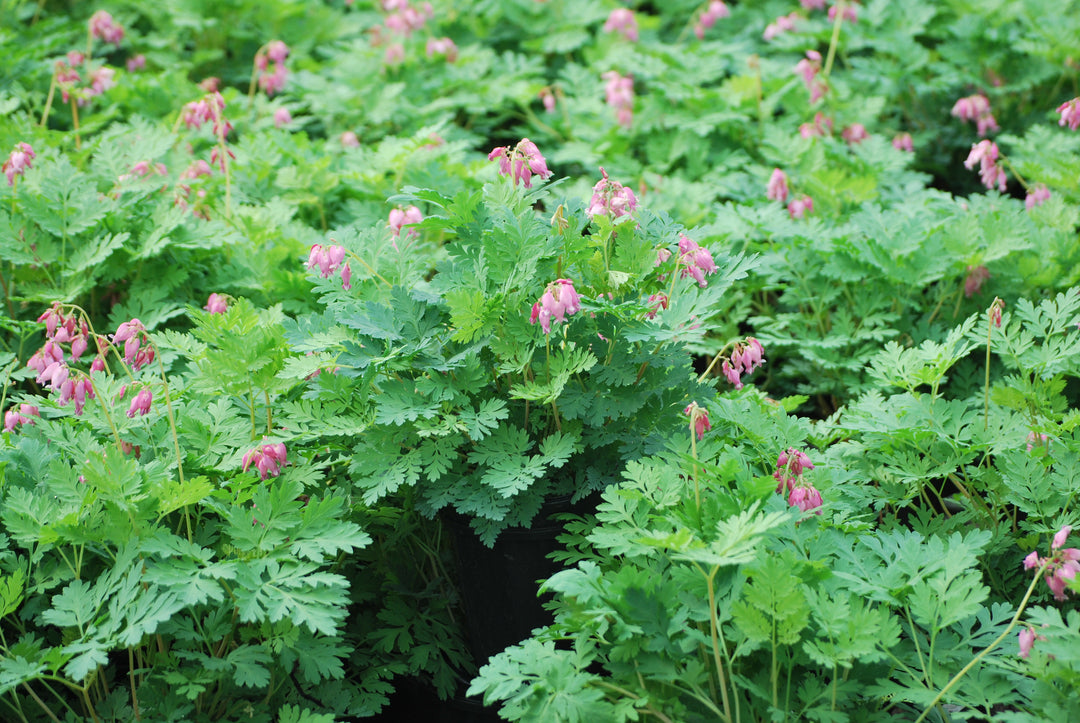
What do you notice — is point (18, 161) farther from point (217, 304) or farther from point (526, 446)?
point (526, 446)

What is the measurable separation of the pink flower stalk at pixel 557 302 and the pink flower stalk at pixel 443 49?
11.1 ft

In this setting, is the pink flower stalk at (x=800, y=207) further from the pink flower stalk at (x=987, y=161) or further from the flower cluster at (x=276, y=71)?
the flower cluster at (x=276, y=71)

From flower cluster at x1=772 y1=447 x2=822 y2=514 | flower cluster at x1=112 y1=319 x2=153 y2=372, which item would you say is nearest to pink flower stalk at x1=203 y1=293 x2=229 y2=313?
flower cluster at x1=112 y1=319 x2=153 y2=372

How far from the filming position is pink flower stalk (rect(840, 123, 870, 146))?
4.24 meters

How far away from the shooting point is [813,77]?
4.35 m

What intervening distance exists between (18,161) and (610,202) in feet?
6.64

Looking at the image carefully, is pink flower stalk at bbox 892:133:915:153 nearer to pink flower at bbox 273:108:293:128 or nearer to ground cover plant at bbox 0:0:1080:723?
ground cover plant at bbox 0:0:1080:723

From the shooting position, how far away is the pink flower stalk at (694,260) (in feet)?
7.00

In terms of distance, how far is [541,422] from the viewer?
7.47 feet

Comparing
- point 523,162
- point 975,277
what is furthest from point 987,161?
point 523,162

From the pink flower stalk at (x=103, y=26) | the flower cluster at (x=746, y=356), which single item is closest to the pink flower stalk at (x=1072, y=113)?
the flower cluster at (x=746, y=356)

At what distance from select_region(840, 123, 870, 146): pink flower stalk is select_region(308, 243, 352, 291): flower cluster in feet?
9.02

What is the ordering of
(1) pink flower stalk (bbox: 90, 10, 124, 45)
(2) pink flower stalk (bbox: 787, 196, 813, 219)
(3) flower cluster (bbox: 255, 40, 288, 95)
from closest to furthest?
(2) pink flower stalk (bbox: 787, 196, 813, 219), (1) pink flower stalk (bbox: 90, 10, 124, 45), (3) flower cluster (bbox: 255, 40, 288, 95)

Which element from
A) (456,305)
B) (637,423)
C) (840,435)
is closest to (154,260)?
(456,305)
